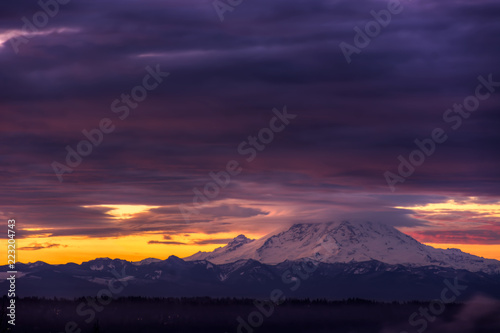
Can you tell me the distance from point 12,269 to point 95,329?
34.0 ft

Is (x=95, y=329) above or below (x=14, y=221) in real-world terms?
below

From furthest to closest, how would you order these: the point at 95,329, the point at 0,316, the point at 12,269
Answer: the point at 95,329 → the point at 12,269 → the point at 0,316

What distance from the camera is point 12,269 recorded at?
2451 inches

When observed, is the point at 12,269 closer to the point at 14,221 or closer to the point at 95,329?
the point at 14,221

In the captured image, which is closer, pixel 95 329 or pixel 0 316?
pixel 0 316

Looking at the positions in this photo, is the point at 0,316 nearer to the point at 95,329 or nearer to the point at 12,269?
the point at 12,269

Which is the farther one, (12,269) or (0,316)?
(12,269)

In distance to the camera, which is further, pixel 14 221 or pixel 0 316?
pixel 14 221

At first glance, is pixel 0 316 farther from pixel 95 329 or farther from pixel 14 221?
pixel 95 329

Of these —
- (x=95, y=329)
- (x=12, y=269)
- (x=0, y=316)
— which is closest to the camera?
(x=0, y=316)

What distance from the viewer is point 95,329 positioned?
226 ft

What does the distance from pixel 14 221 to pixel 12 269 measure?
3.74 meters

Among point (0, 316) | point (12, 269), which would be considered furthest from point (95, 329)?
point (0, 316)

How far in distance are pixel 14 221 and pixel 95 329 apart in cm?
1256
